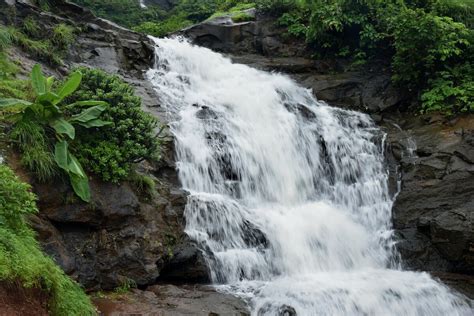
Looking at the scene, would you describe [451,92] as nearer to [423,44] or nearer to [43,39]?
[423,44]

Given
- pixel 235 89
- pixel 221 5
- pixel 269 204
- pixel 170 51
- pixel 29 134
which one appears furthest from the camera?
pixel 221 5

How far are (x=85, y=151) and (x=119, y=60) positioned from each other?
6.88 metres

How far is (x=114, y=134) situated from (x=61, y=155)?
1.22 metres

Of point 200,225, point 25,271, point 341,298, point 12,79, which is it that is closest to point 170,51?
point 12,79

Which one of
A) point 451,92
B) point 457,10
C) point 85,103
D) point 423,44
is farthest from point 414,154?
point 85,103

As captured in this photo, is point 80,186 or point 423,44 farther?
point 423,44

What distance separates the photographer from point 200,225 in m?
9.22

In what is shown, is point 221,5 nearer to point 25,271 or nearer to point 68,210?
point 68,210

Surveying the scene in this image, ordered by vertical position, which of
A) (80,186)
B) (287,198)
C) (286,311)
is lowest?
(286,311)

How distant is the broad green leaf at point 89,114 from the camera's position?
25.3 feet

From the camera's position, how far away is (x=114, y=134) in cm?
819

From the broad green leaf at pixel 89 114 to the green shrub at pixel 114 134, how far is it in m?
0.26

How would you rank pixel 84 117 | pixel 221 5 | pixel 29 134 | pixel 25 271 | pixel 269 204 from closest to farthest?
pixel 25 271, pixel 29 134, pixel 84 117, pixel 269 204, pixel 221 5

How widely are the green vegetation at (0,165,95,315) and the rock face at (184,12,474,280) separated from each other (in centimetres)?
769
